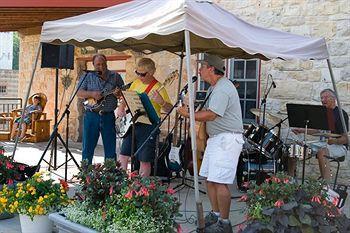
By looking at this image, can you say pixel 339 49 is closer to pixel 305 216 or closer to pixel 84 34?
pixel 84 34

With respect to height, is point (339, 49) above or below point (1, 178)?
above

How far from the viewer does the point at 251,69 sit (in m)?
8.74

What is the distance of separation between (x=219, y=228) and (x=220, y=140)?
786mm

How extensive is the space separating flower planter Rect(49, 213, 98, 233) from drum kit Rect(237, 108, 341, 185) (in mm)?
3106

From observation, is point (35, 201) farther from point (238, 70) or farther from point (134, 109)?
point (238, 70)

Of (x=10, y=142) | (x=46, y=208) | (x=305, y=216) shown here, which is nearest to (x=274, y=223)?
(x=305, y=216)

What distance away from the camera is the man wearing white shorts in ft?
14.7

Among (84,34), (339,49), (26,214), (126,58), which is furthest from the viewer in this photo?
(126,58)

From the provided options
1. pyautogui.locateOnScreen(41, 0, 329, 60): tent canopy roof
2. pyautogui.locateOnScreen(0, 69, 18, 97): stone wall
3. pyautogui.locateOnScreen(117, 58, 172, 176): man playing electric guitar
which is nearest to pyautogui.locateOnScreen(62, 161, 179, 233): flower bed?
pyautogui.locateOnScreen(41, 0, 329, 60): tent canopy roof

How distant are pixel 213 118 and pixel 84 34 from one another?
1.52 m

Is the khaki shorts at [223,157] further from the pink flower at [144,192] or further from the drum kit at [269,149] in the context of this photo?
the drum kit at [269,149]

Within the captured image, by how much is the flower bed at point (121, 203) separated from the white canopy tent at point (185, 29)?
1.22ft

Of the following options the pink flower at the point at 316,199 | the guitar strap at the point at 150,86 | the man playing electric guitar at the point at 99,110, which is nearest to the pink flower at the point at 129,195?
the pink flower at the point at 316,199

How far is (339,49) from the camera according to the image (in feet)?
24.7
